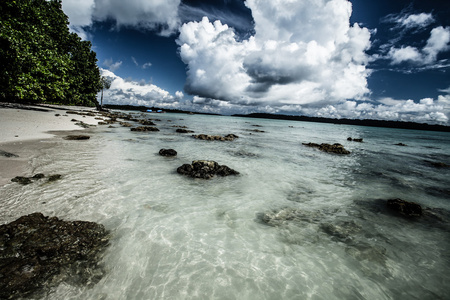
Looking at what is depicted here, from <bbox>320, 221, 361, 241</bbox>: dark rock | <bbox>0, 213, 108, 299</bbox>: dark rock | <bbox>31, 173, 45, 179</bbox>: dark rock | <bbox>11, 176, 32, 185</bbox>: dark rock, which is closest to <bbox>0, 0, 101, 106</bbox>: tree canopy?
<bbox>31, 173, 45, 179</bbox>: dark rock

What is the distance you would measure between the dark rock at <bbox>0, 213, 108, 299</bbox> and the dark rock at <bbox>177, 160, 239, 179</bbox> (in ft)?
14.6

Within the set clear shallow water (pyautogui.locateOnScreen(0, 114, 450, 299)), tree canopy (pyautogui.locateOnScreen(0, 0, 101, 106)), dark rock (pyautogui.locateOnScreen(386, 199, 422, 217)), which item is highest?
tree canopy (pyautogui.locateOnScreen(0, 0, 101, 106))

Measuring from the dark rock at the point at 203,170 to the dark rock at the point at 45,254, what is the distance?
14.6ft

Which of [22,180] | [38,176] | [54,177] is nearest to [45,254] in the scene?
[22,180]

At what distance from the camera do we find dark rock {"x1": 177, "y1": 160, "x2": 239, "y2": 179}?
27.3 ft

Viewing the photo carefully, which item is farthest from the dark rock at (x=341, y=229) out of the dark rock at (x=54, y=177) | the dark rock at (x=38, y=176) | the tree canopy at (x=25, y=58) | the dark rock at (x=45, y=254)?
the tree canopy at (x=25, y=58)

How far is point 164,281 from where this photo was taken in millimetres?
3236

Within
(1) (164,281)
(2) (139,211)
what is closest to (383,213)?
(1) (164,281)

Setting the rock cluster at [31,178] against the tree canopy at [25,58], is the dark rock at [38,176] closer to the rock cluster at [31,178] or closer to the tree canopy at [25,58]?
the rock cluster at [31,178]

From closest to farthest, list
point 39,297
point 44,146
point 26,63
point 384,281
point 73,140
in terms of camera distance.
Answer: point 39,297
point 384,281
point 44,146
point 73,140
point 26,63

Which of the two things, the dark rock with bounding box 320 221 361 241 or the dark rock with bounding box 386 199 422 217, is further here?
the dark rock with bounding box 386 199 422 217

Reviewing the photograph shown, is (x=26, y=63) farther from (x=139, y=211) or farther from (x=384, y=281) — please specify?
(x=384, y=281)

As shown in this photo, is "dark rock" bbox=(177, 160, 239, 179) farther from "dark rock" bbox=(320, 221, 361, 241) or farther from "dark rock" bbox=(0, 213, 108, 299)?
"dark rock" bbox=(320, 221, 361, 241)

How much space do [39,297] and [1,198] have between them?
13.2ft
